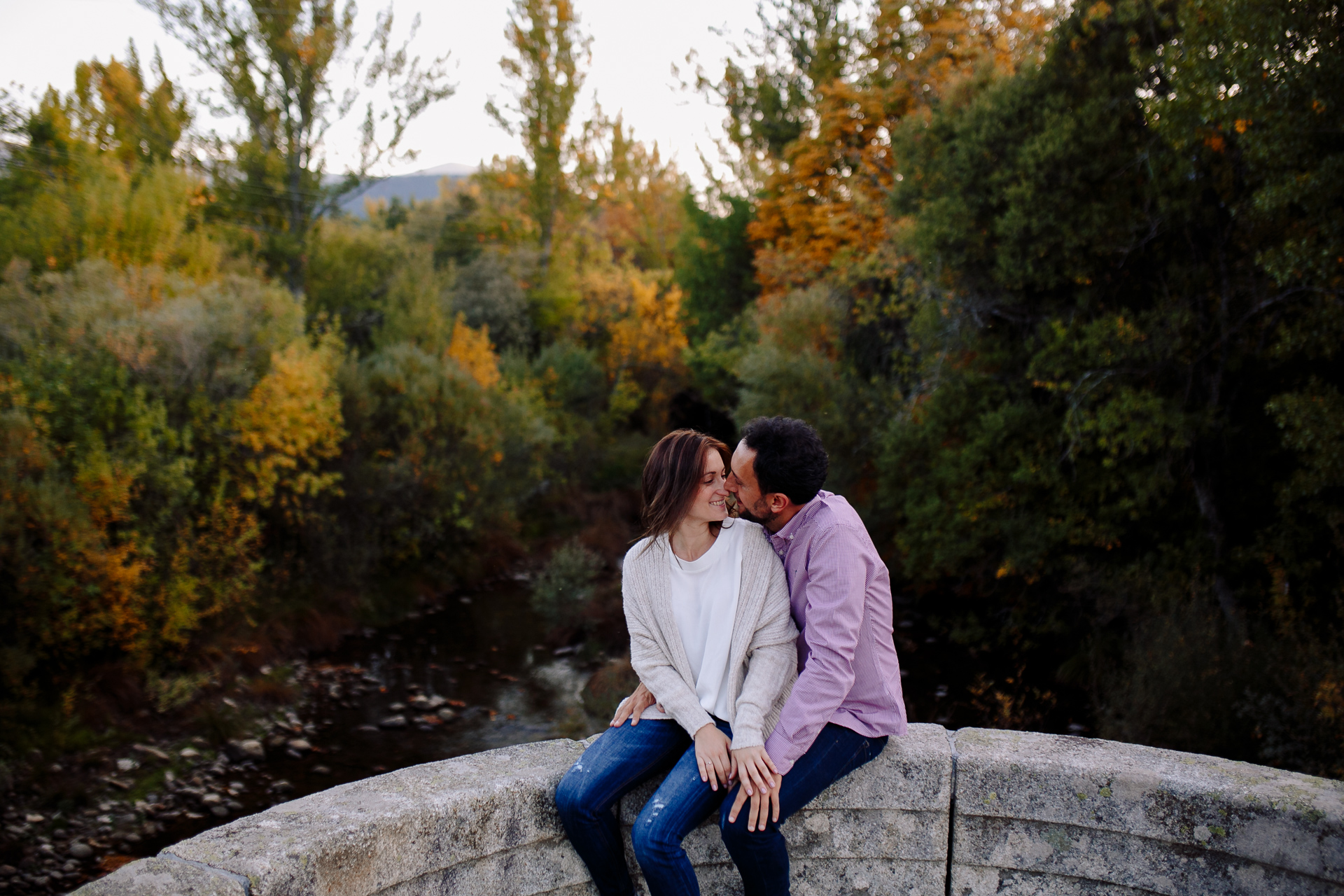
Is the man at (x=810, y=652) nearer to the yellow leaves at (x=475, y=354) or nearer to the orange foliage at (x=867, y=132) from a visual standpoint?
the orange foliage at (x=867, y=132)

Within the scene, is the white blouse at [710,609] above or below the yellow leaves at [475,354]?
below

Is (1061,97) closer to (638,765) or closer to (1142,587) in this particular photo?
(1142,587)

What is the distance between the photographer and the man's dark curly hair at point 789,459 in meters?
2.52

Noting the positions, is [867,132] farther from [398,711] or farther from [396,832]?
[396,832]

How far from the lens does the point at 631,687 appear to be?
9.34 m

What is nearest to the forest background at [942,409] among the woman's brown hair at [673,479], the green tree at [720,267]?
the woman's brown hair at [673,479]

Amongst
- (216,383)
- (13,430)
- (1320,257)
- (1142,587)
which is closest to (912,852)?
(1320,257)

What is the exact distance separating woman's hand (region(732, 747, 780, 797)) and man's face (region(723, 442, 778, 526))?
27.4 inches

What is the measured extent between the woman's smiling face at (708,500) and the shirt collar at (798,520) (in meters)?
0.19

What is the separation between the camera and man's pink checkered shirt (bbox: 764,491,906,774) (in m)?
2.32

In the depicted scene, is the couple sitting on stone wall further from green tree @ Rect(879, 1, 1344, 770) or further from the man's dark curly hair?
green tree @ Rect(879, 1, 1344, 770)

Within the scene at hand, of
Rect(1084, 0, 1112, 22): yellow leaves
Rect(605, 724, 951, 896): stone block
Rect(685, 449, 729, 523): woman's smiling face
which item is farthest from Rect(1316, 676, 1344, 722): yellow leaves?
Rect(1084, 0, 1112, 22): yellow leaves

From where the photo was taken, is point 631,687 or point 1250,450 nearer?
point 1250,450

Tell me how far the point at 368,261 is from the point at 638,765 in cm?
2288
